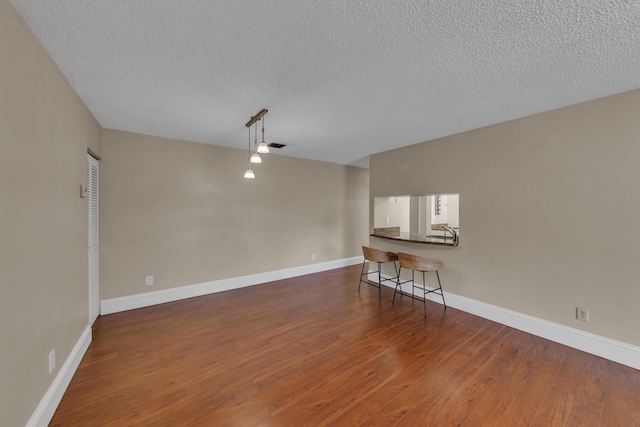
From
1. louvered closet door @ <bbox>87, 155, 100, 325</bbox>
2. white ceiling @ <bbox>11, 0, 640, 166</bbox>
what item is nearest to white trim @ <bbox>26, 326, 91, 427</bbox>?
louvered closet door @ <bbox>87, 155, 100, 325</bbox>

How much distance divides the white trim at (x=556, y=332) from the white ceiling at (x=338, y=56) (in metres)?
2.43

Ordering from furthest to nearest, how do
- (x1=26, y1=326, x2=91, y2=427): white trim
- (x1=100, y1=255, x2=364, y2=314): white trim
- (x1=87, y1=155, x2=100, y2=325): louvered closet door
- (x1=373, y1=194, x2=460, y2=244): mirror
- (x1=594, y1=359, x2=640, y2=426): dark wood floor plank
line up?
1. (x1=373, y1=194, x2=460, y2=244): mirror
2. (x1=100, y1=255, x2=364, y2=314): white trim
3. (x1=87, y1=155, x2=100, y2=325): louvered closet door
4. (x1=594, y1=359, x2=640, y2=426): dark wood floor plank
5. (x1=26, y1=326, x2=91, y2=427): white trim

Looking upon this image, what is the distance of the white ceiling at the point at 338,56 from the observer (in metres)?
1.36

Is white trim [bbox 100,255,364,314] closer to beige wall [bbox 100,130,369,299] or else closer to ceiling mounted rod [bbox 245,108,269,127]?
beige wall [bbox 100,130,369,299]

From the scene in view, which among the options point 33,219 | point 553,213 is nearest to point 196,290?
point 33,219

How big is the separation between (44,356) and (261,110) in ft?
8.84

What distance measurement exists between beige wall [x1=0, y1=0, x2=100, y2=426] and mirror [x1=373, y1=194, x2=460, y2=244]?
4.25m

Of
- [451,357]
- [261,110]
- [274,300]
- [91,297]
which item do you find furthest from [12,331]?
[451,357]

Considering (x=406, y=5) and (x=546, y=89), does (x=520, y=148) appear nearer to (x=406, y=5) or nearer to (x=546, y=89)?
(x=546, y=89)

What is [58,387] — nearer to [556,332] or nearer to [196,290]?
[196,290]

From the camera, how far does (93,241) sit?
3.06 m

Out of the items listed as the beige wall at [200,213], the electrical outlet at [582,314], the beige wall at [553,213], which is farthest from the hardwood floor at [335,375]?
the beige wall at [200,213]

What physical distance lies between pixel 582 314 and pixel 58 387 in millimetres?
4778

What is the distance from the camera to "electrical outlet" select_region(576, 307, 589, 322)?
2.48m
